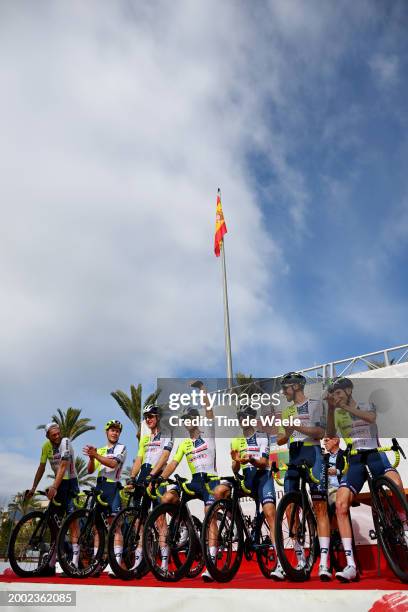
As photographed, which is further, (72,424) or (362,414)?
(72,424)

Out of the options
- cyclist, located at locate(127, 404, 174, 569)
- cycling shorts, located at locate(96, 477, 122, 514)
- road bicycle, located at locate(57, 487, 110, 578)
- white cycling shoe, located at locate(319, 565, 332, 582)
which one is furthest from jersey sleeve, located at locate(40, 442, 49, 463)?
white cycling shoe, located at locate(319, 565, 332, 582)

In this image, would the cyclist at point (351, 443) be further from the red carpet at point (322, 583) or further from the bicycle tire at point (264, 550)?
the bicycle tire at point (264, 550)

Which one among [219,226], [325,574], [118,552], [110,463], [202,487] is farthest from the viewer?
[219,226]

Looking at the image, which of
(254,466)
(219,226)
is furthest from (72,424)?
(254,466)

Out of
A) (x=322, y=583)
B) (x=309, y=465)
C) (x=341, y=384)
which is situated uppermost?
(x=341, y=384)

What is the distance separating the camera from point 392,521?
479 cm

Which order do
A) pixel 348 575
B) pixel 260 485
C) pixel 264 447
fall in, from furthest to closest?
pixel 264 447 < pixel 260 485 < pixel 348 575

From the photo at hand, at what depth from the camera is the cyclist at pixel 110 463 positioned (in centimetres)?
667

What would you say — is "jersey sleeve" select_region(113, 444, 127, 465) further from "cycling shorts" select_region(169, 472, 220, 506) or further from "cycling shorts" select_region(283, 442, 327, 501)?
"cycling shorts" select_region(283, 442, 327, 501)

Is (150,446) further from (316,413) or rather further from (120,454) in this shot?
(316,413)

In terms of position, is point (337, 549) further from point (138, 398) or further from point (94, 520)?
point (138, 398)

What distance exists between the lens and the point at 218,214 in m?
24.6
